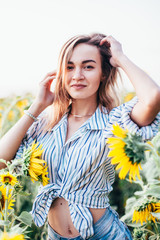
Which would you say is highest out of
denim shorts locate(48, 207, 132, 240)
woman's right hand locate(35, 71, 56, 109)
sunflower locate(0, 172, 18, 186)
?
woman's right hand locate(35, 71, 56, 109)

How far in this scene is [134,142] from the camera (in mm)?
836

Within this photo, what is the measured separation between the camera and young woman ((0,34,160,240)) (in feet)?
3.71

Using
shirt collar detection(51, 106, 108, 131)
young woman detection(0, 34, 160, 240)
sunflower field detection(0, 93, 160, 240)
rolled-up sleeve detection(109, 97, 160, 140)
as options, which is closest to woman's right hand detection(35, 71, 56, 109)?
young woman detection(0, 34, 160, 240)

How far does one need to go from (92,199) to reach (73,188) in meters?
0.08

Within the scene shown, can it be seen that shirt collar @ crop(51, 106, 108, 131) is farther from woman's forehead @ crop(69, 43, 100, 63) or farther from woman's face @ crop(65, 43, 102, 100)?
woman's forehead @ crop(69, 43, 100, 63)

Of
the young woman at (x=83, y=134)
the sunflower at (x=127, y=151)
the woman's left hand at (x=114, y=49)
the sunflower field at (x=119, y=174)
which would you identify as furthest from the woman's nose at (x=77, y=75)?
the sunflower at (x=127, y=151)

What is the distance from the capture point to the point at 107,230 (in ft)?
3.90

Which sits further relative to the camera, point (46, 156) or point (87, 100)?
point (87, 100)

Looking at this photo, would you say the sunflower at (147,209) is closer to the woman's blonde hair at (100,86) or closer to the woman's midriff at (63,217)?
the woman's midriff at (63,217)

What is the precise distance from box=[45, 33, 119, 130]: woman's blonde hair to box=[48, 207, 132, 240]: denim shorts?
16.8 inches

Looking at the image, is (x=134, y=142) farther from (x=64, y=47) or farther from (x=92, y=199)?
(x=64, y=47)

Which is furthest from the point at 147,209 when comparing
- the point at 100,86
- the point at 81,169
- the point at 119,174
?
the point at 100,86

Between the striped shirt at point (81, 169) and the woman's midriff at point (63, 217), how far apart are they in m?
0.03

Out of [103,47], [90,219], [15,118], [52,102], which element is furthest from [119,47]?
[15,118]
